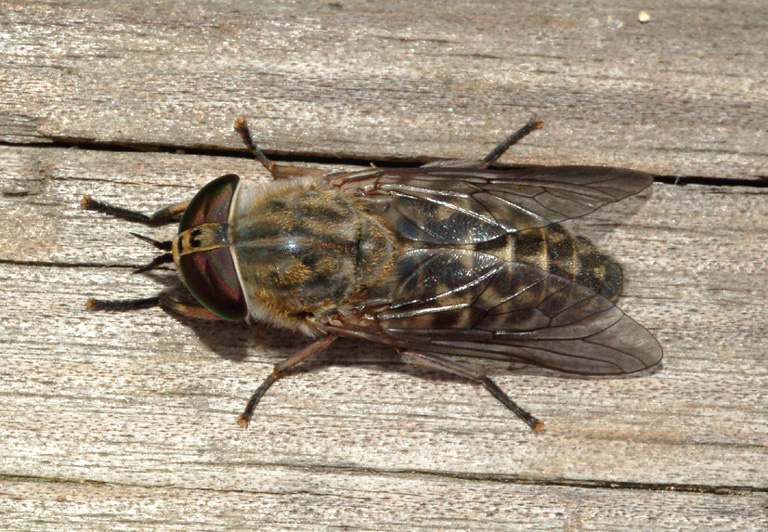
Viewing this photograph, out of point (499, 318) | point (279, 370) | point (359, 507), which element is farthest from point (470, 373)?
point (279, 370)

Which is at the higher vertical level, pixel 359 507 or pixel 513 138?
pixel 513 138

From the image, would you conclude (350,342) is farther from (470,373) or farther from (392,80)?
(392,80)

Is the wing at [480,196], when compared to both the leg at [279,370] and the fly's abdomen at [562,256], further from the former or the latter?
the leg at [279,370]

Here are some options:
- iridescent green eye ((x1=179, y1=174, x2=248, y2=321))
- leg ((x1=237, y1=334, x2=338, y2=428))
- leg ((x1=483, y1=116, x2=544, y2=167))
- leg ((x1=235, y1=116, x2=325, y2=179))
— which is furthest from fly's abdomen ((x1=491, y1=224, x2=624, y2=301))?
iridescent green eye ((x1=179, y1=174, x2=248, y2=321))

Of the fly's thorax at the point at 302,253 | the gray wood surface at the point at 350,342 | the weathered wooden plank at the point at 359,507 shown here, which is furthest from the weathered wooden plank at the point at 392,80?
the weathered wooden plank at the point at 359,507

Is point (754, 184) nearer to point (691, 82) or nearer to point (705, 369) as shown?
point (691, 82)

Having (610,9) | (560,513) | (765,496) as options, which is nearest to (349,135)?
(610,9)
